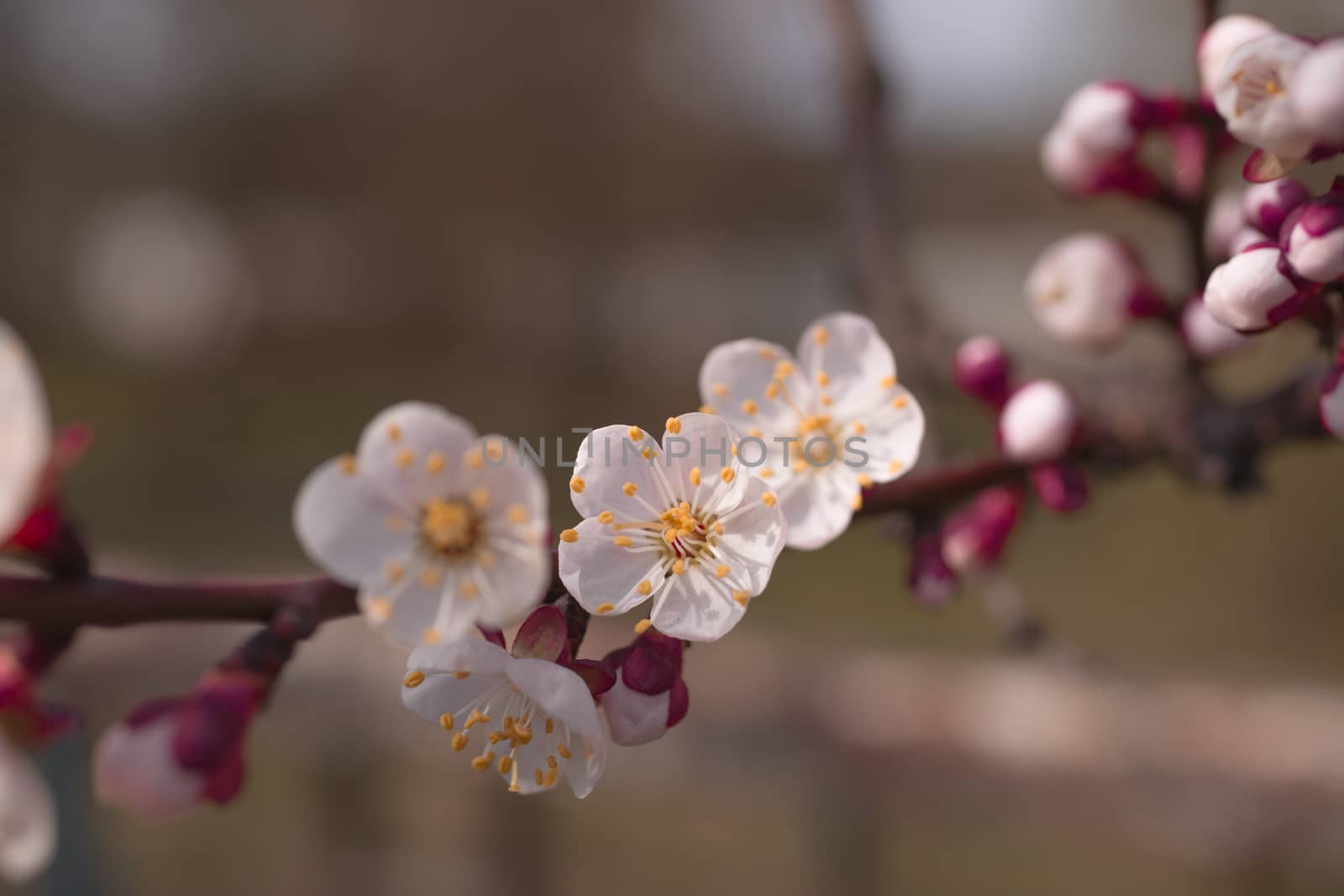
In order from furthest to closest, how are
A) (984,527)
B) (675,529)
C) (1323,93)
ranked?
(984,527)
(675,529)
(1323,93)

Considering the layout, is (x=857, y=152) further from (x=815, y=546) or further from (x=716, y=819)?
(x=716, y=819)

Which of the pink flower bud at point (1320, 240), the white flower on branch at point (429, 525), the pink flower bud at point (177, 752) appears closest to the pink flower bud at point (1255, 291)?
the pink flower bud at point (1320, 240)

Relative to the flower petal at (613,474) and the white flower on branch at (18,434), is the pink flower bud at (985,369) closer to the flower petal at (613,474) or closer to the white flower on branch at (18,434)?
the flower petal at (613,474)

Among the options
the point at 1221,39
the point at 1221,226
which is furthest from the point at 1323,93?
the point at 1221,226

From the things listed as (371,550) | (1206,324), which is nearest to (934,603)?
(1206,324)

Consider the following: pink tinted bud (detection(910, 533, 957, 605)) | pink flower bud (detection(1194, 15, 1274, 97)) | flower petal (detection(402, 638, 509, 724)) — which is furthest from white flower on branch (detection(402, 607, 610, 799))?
pink flower bud (detection(1194, 15, 1274, 97))

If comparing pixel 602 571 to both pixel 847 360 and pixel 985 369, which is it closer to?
pixel 847 360
